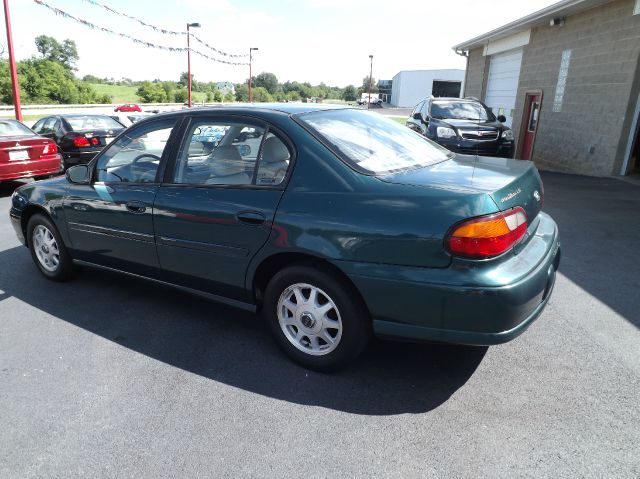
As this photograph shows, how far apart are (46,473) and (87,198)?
2.33 metres

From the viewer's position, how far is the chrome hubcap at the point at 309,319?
2.93 meters

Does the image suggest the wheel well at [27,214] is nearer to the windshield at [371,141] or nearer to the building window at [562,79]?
the windshield at [371,141]

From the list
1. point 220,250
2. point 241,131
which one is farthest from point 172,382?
point 241,131

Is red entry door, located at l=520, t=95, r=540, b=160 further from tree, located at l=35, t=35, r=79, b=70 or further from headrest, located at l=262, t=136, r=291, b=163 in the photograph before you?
tree, located at l=35, t=35, r=79, b=70

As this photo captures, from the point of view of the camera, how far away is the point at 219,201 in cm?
318

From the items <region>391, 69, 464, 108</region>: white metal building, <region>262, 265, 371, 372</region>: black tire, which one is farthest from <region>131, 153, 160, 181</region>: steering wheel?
<region>391, 69, 464, 108</region>: white metal building

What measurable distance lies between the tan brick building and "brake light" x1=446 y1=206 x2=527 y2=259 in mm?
9618

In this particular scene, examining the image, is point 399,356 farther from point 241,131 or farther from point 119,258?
point 119,258

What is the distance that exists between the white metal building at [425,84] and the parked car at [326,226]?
67.7m

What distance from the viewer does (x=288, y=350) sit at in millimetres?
3184

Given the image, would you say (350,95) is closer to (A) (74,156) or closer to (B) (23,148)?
(A) (74,156)

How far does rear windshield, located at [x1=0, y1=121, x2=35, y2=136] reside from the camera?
914 centimetres

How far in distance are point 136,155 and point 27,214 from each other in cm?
166

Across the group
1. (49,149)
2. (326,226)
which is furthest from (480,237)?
(49,149)
